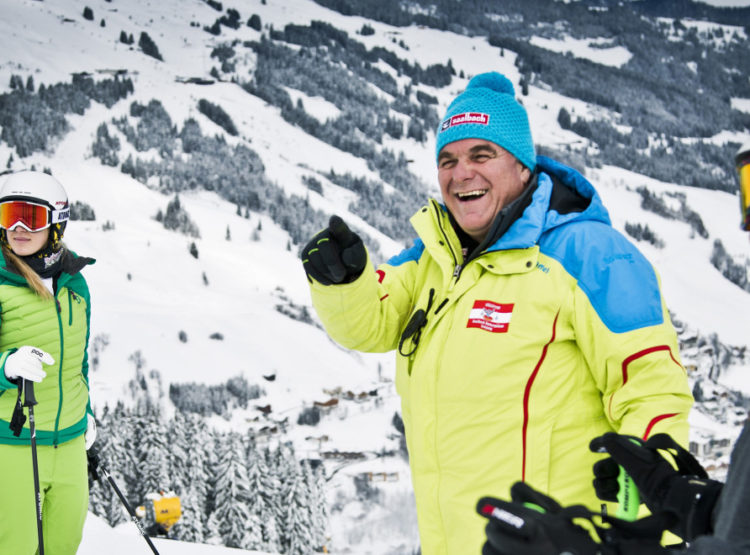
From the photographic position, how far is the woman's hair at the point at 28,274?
223 centimetres

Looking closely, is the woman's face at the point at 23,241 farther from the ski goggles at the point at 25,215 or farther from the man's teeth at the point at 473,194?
the man's teeth at the point at 473,194

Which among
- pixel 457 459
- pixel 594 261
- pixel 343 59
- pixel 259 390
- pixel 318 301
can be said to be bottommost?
pixel 259 390

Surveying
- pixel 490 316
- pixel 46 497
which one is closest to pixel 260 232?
pixel 46 497

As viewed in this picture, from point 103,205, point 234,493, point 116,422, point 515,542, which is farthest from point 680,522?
point 103,205

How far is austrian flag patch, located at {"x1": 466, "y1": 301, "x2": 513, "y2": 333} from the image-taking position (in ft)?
4.24

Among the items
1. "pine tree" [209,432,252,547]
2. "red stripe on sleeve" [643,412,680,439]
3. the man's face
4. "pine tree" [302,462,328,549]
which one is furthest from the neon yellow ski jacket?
"pine tree" [302,462,328,549]

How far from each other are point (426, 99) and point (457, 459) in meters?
71.2

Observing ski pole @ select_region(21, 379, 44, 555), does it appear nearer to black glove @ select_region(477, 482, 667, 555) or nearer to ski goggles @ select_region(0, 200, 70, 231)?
ski goggles @ select_region(0, 200, 70, 231)

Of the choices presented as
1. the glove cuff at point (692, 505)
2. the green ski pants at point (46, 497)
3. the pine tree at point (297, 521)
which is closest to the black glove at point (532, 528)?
the glove cuff at point (692, 505)

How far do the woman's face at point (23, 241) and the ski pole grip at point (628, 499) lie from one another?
2.14 metres

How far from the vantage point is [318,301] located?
153 centimetres

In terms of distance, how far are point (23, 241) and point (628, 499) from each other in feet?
7.13

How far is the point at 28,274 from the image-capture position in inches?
87.7

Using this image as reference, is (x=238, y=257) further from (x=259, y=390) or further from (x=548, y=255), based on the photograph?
(x=548, y=255)
